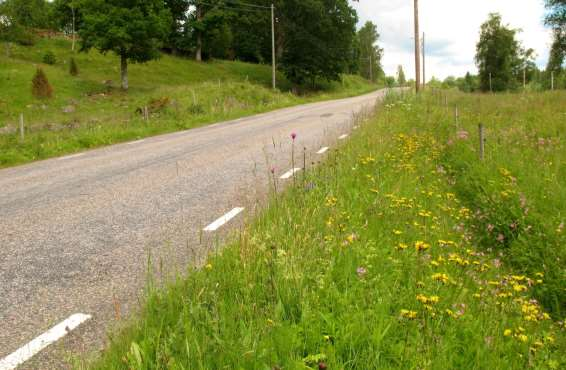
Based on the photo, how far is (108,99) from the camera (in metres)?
33.4

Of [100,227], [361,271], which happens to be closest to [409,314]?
[361,271]

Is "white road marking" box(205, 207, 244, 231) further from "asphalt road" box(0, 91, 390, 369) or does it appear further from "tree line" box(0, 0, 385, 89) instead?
"tree line" box(0, 0, 385, 89)

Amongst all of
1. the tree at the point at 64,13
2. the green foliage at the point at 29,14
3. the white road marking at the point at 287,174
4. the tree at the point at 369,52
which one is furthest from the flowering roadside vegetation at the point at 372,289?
the tree at the point at 369,52

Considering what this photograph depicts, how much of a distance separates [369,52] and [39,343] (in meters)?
113

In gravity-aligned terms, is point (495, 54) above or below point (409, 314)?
above

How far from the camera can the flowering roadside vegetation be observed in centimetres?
240

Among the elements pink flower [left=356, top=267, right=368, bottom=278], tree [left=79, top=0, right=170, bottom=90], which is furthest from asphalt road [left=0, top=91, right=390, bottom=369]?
tree [left=79, top=0, right=170, bottom=90]

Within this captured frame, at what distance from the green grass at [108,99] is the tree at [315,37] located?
3.04 metres

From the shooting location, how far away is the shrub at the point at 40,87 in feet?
102

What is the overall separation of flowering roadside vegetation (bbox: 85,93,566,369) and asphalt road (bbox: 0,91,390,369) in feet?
1.66

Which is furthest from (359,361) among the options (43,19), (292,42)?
(43,19)

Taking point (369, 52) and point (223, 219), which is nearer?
point (223, 219)

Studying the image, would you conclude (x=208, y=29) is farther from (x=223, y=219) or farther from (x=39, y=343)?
(x=39, y=343)

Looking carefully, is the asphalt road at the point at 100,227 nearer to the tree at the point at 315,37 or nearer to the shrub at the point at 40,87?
the shrub at the point at 40,87
